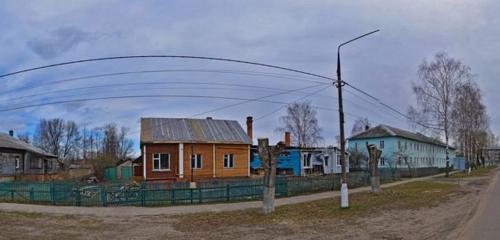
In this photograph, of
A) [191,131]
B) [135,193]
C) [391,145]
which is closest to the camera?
[135,193]

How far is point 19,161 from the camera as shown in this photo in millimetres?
51219

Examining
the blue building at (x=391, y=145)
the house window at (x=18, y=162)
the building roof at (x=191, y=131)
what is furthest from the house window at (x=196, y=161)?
the blue building at (x=391, y=145)

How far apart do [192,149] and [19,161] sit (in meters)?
19.8

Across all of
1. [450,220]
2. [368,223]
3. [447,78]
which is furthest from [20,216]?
[447,78]

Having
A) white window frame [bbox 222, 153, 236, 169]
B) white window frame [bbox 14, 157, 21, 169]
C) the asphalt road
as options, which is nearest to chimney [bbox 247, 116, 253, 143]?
white window frame [bbox 222, 153, 236, 169]

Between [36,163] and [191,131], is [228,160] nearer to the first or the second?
[191,131]

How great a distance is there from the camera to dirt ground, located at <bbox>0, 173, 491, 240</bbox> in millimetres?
14617

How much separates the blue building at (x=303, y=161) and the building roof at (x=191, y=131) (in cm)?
457

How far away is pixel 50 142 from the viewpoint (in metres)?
100

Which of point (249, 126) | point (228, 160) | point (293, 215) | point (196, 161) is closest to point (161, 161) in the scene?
point (196, 161)

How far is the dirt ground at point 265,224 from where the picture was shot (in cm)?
1462

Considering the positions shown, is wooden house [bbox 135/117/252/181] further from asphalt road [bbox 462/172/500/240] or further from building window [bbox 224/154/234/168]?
asphalt road [bbox 462/172/500/240]

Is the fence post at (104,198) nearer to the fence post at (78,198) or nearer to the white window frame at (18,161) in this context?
the fence post at (78,198)

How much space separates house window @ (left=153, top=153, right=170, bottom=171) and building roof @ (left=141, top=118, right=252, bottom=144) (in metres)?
1.21
